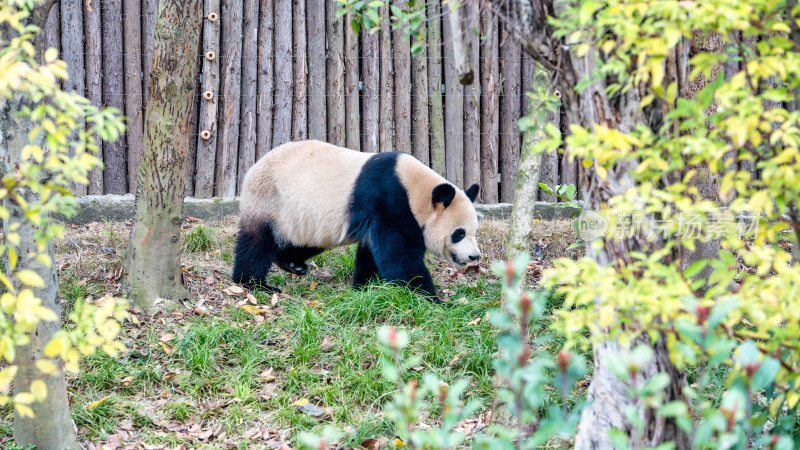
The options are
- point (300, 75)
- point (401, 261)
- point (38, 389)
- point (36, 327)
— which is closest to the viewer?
point (38, 389)

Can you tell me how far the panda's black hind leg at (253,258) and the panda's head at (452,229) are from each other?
57.7 inches

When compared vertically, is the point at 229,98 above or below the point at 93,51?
below

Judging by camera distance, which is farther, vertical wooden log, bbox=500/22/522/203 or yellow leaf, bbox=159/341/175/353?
vertical wooden log, bbox=500/22/522/203

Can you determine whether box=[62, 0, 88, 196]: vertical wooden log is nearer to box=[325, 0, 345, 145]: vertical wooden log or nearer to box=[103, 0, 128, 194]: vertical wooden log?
box=[103, 0, 128, 194]: vertical wooden log

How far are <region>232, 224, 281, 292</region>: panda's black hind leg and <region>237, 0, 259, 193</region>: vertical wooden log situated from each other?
182cm

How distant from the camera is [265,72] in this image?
799 cm

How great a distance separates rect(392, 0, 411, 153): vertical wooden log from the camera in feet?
27.2

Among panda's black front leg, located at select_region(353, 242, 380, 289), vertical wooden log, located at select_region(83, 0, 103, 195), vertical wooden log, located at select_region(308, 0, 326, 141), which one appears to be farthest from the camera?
vertical wooden log, located at select_region(308, 0, 326, 141)

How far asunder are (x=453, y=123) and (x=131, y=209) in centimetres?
386

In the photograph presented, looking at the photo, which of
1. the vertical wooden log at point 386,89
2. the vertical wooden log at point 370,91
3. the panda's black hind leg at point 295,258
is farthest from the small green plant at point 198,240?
the vertical wooden log at point 386,89

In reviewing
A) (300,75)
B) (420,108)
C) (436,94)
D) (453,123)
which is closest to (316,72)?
(300,75)

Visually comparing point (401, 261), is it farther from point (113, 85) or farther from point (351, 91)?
point (113, 85)

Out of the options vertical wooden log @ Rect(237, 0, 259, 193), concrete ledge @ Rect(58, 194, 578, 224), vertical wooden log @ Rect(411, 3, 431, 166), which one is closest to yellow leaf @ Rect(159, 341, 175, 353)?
concrete ledge @ Rect(58, 194, 578, 224)

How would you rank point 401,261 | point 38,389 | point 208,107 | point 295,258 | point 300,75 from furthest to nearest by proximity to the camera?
point 300,75, point 208,107, point 295,258, point 401,261, point 38,389
